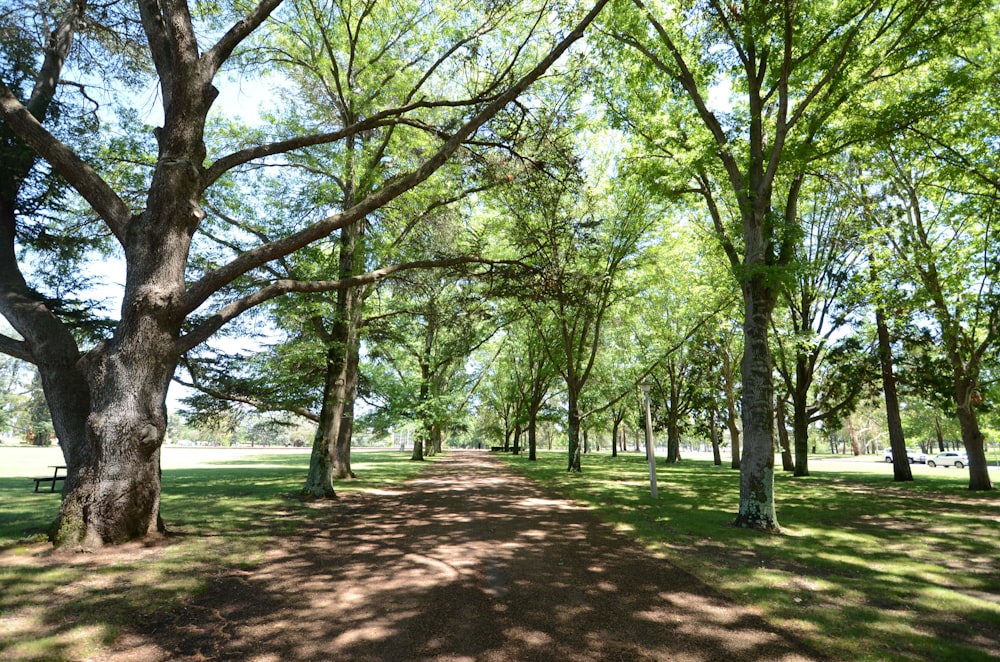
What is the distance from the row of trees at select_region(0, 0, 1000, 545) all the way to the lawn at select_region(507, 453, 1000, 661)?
1632 mm

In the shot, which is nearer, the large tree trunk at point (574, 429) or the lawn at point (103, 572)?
the lawn at point (103, 572)

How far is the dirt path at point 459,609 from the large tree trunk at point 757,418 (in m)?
3.10

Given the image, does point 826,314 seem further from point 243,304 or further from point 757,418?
point 243,304

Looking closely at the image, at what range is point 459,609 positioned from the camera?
4.79 meters

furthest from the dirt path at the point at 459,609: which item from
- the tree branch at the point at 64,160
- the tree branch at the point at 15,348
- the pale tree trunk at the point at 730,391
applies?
the pale tree trunk at the point at 730,391

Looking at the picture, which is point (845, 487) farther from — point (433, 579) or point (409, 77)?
point (409, 77)

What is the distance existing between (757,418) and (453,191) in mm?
9914

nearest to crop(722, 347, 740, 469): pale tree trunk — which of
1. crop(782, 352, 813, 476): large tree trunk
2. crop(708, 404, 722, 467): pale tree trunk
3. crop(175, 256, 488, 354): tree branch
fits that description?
crop(708, 404, 722, 467): pale tree trunk

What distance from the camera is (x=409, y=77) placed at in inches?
535

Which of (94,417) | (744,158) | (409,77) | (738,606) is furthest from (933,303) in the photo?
(94,417)

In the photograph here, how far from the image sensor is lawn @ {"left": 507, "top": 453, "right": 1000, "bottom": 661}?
432 centimetres

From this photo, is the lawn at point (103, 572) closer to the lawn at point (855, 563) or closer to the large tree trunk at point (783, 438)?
the lawn at point (855, 563)

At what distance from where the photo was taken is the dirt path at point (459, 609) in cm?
389

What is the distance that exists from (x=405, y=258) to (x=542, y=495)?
8404 millimetres
